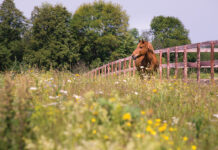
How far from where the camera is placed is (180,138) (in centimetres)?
312

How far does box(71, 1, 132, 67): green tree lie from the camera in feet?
120

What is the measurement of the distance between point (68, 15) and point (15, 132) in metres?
36.8

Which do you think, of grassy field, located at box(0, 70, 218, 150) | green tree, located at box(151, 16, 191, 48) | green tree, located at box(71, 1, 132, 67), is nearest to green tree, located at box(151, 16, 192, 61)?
green tree, located at box(151, 16, 191, 48)

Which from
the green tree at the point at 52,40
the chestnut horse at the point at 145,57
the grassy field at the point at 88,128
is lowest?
the grassy field at the point at 88,128

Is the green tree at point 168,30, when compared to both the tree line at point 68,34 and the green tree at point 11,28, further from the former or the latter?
the green tree at point 11,28

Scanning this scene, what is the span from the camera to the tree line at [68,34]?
3397 cm

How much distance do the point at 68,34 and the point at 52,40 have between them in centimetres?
268

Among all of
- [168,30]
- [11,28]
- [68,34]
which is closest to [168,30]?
[168,30]

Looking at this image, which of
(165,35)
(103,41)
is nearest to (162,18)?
(165,35)

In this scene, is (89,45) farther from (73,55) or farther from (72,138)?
(72,138)

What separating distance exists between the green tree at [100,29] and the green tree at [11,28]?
9.33m

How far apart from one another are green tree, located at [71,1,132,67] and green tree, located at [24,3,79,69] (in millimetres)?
2350

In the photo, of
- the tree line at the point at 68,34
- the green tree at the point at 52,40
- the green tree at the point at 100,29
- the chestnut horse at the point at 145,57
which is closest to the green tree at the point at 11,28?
the tree line at the point at 68,34

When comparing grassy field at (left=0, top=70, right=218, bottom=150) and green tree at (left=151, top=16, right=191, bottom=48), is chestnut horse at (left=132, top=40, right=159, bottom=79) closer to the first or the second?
grassy field at (left=0, top=70, right=218, bottom=150)
